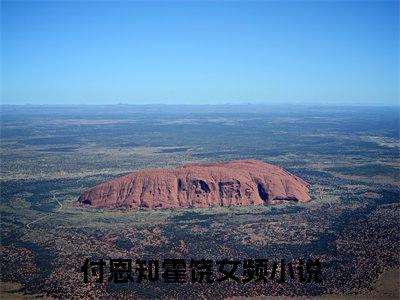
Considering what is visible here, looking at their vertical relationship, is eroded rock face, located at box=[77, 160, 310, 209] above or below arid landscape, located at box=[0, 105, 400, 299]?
above

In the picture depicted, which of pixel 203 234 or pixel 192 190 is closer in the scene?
pixel 203 234

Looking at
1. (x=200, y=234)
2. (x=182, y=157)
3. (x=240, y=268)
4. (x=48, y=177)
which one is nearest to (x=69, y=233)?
(x=200, y=234)

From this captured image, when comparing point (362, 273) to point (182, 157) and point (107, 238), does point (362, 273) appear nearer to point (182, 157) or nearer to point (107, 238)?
point (107, 238)

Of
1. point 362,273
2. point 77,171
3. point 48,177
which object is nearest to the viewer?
point 362,273

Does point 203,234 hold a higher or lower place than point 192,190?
lower

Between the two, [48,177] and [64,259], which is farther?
[48,177]

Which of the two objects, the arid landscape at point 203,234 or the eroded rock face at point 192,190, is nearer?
the arid landscape at point 203,234

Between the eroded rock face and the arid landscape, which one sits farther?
the eroded rock face

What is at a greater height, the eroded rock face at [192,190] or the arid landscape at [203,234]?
the eroded rock face at [192,190]
